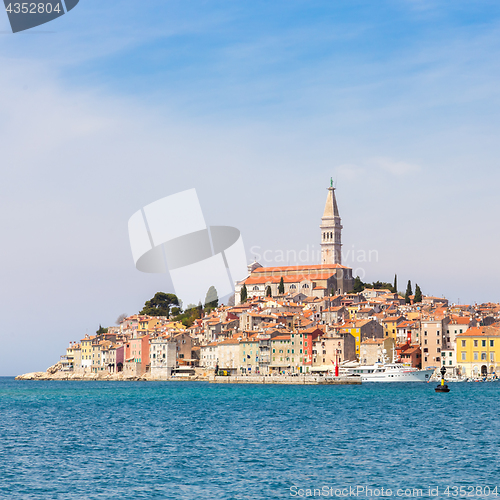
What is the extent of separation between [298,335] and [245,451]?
199ft

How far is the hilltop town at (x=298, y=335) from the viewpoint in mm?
84625

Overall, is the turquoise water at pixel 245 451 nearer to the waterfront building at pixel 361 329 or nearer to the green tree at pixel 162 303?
the waterfront building at pixel 361 329

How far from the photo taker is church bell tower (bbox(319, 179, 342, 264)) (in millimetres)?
133375

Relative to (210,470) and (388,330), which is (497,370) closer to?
(388,330)

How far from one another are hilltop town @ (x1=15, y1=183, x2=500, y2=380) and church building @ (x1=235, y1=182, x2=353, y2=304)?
0.19 metres

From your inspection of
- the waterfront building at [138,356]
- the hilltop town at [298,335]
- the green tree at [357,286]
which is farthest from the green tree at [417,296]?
the waterfront building at [138,356]

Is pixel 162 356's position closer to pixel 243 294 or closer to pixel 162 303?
pixel 243 294

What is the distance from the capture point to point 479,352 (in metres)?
81.2

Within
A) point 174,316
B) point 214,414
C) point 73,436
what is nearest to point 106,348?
point 174,316

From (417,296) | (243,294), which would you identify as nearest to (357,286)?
(417,296)

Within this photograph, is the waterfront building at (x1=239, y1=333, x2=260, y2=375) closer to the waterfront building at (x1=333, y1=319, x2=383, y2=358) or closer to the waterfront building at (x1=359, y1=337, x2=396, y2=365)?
the waterfront building at (x1=333, y1=319, x2=383, y2=358)

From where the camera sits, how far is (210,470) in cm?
2225

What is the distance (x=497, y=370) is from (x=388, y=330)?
14.9 m

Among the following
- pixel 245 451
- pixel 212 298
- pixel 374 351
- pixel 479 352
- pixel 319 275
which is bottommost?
pixel 245 451
